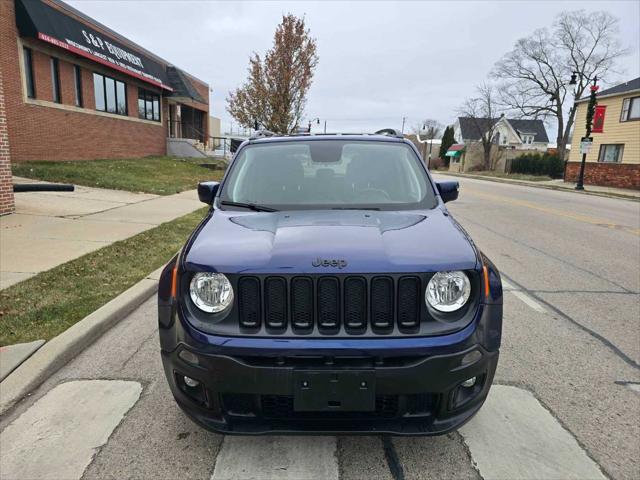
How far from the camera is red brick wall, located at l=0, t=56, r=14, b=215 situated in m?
8.27

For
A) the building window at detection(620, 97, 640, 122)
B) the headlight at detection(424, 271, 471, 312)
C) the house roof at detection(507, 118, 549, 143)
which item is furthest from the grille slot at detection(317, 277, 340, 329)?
the house roof at detection(507, 118, 549, 143)

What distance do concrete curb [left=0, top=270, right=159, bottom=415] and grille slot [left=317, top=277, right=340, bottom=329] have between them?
7.49 ft

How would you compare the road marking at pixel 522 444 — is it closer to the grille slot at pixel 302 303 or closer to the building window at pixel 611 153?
the grille slot at pixel 302 303

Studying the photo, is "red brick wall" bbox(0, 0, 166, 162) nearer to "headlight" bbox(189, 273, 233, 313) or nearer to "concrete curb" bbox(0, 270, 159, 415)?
"concrete curb" bbox(0, 270, 159, 415)

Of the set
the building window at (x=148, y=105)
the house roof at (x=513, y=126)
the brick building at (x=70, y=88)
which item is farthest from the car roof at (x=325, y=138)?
the house roof at (x=513, y=126)

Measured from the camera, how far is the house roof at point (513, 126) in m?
66.1

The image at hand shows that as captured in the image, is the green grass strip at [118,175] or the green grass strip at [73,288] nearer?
the green grass strip at [73,288]

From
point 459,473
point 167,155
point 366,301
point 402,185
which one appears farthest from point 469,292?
point 167,155

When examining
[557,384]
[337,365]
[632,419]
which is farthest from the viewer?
[557,384]

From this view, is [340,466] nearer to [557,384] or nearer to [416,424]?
[416,424]

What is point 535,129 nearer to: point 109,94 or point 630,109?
point 630,109

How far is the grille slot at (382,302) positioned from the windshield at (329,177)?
1038 millimetres

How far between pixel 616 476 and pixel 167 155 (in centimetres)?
2893

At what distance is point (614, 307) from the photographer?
513 cm
